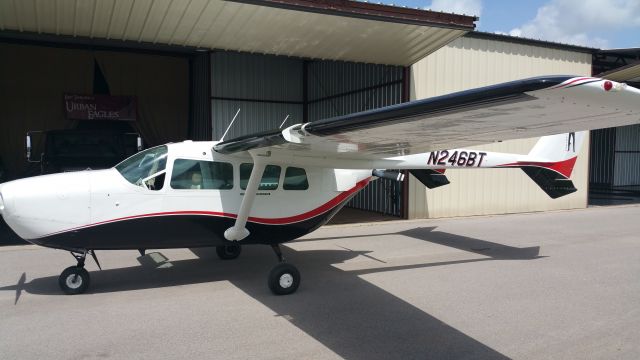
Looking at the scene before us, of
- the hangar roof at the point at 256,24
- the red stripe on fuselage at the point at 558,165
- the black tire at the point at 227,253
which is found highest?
the hangar roof at the point at 256,24

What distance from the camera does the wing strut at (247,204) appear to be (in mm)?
5699

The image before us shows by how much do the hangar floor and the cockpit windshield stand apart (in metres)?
1.41

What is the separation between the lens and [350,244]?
29.8 ft

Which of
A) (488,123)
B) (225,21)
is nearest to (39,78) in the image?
(225,21)

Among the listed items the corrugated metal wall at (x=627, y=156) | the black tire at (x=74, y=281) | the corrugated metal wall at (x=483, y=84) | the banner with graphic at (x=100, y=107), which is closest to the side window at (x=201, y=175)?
the black tire at (x=74, y=281)

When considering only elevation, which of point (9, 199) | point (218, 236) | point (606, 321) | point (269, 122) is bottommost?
point (606, 321)

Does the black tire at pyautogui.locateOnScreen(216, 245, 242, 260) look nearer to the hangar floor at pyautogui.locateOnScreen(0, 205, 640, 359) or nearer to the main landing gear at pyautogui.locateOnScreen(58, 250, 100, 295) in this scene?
the hangar floor at pyautogui.locateOnScreen(0, 205, 640, 359)

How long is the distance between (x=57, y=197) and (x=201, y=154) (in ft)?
5.71

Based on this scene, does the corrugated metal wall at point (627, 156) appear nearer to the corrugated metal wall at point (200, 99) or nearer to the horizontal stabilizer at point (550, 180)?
the horizontal stabilizer at point (550, 180)

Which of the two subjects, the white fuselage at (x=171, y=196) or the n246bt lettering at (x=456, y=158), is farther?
the n246bt lettering at (x=456, y=158)

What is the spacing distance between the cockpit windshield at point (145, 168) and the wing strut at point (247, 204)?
1077mm

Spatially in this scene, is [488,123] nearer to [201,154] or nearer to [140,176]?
[201,154]

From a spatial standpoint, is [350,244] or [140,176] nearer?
[140,176]

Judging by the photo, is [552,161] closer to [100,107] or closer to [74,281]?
[74,281]
